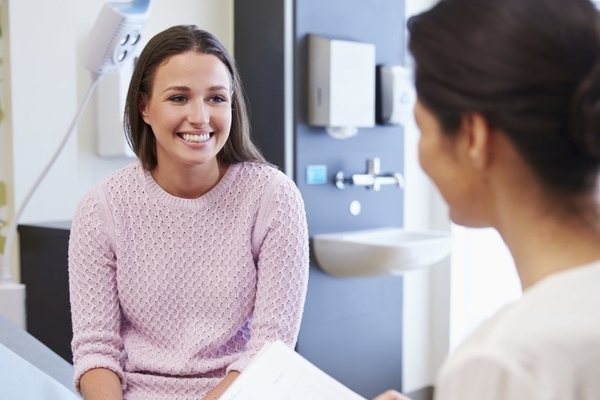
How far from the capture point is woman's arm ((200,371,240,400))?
1314 millimetres

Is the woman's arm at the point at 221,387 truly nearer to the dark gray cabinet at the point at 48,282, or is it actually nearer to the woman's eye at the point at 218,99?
the woman's eye at the point at 218,99

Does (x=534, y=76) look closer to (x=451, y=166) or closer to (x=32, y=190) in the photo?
(x=451, y=166)

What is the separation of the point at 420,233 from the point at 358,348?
1.58 ft

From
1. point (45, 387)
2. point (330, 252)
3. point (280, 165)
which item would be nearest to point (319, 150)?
point (280, 165)

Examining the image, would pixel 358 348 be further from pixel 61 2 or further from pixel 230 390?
pixel 230 390

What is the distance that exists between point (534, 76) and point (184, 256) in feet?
3.06

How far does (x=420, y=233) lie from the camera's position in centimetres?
290

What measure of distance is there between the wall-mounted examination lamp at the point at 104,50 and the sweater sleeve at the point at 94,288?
0.60 m

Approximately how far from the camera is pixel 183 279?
4.69 ft

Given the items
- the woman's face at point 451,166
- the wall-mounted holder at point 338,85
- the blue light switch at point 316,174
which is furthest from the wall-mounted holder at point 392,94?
the woman's face at point 451,166

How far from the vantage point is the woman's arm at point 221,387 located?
1314 mm

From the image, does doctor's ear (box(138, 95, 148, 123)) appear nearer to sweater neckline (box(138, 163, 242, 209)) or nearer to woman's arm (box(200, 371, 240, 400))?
sweater neckline (box(138, 163, 242, 209))

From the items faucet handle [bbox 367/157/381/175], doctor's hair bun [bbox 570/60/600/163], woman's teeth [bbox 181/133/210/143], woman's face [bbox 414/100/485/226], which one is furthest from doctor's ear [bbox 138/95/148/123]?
faucet handle [bbox 367/157/381/175]

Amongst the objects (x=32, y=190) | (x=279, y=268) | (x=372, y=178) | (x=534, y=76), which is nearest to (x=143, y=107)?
(x=279, y=268)
